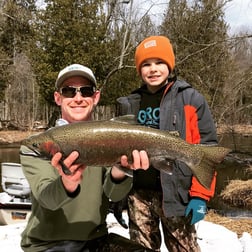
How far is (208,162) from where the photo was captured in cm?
235

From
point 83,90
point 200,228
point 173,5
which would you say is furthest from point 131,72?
point 83,90

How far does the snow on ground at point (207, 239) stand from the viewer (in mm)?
4040

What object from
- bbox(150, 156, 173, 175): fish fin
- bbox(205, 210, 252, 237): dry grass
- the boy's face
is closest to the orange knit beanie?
the boy's face

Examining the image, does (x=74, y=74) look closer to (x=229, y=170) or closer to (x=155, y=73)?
(x=155, y=73)

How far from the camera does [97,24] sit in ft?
60.2

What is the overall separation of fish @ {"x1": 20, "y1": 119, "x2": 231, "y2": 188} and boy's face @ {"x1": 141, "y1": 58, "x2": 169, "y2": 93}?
97 cm

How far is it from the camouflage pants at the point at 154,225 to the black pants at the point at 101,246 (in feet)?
1.57

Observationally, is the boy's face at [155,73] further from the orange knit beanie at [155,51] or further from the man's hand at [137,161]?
the man's hand at [137,161]

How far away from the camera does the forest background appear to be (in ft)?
36.9

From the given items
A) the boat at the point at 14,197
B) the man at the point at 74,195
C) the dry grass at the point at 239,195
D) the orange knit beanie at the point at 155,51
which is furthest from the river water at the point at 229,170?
the man at the point at 74,195

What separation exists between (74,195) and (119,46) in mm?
18995

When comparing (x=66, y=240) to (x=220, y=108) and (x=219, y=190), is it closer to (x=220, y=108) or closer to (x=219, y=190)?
(x=219, y=190)

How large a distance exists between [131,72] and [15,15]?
1150 cm

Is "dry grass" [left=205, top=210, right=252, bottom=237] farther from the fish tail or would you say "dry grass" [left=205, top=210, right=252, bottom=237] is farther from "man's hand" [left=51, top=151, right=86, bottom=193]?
"man's hand" [left=51, top=151, right=86, bottom=193]
